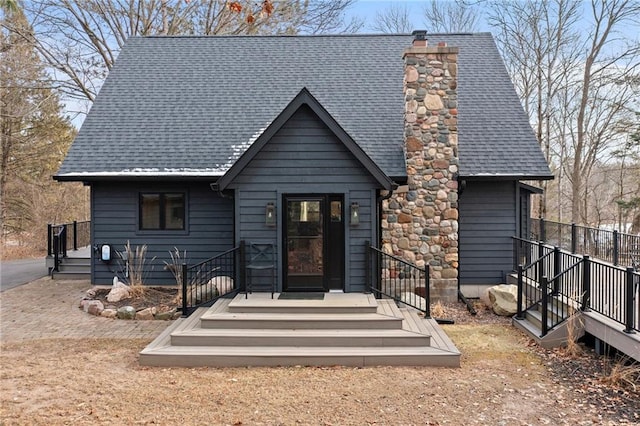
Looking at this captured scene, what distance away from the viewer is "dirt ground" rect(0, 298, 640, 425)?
15.8ft

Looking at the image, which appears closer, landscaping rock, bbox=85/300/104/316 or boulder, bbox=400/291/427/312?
boulder, bbox=400/291/427/312

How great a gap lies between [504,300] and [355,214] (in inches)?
138

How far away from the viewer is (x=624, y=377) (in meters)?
5.55

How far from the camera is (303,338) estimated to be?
266 inches

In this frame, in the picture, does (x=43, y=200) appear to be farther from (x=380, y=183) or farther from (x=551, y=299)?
(x=551, y=299)

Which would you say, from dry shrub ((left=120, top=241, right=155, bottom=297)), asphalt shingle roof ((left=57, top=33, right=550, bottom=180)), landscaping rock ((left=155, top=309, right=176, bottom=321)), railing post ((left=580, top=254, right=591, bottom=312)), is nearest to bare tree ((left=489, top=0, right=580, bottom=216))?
asphalt shingle roof ((left=57, top=33, right=550, bottom=180))

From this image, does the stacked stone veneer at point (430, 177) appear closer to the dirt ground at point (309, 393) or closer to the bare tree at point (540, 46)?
the dirt ground at point (309, 393)

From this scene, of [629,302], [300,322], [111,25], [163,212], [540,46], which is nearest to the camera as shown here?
[629,302]

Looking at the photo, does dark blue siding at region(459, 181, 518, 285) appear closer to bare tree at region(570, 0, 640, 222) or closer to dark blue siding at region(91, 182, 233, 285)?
dark blue siding at region(91, 182, 233, 285)

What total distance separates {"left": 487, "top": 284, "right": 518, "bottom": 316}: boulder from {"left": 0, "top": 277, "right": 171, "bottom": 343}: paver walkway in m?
6.38

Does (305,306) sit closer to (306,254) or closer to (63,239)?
(306,254)

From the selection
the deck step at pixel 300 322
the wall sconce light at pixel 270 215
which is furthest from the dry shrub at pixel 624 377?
the wall sconce light at pixel 270 215

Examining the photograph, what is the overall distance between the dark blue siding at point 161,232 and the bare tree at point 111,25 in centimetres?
1099

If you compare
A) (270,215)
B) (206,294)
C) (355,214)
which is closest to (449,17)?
(355,214)
